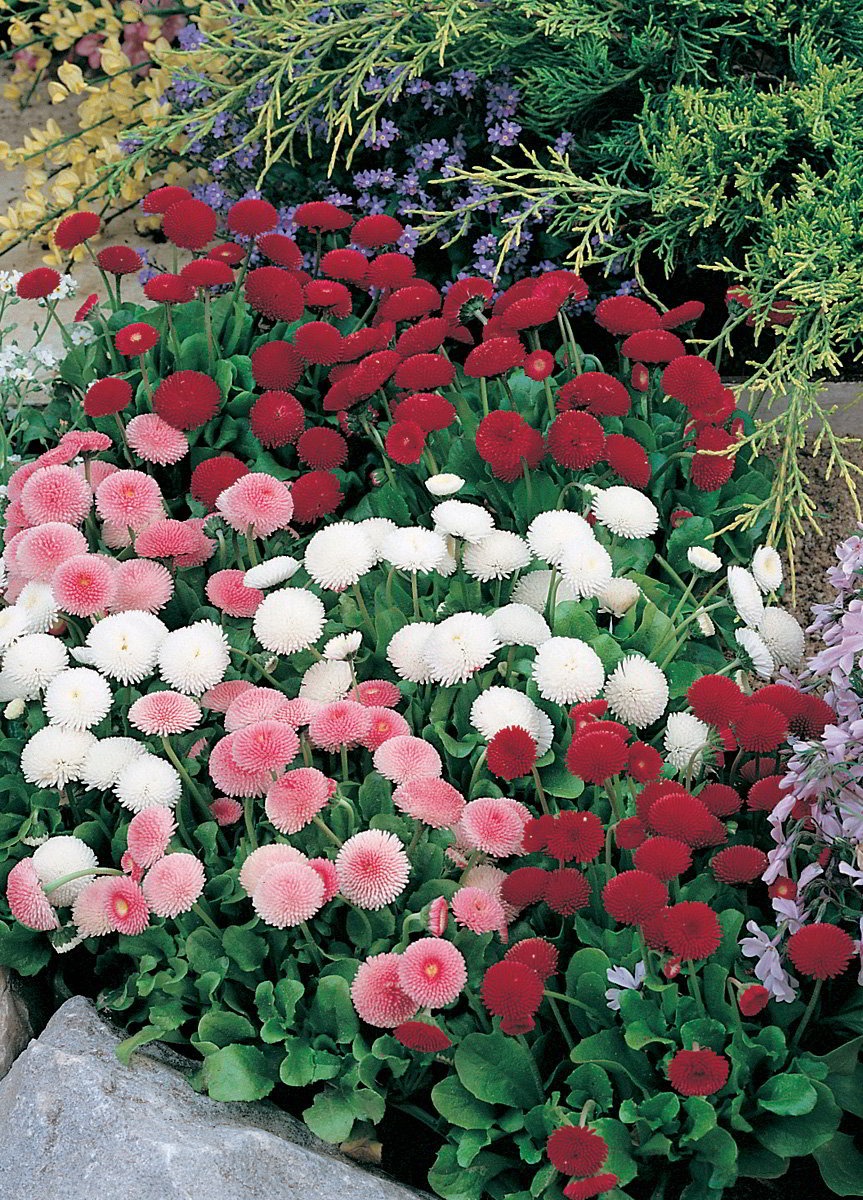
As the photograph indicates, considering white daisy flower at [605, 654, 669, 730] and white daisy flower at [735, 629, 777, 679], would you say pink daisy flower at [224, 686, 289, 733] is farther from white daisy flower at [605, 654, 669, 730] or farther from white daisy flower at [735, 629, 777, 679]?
white daisy flower at [735, 629, 777, 679]

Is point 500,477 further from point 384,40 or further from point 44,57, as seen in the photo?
point 44,57

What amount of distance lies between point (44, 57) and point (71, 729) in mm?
3666

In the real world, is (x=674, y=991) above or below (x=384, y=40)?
below

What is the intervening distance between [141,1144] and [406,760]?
0.63 meters

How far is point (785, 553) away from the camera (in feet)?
9.43

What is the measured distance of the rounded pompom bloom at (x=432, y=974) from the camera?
158cm

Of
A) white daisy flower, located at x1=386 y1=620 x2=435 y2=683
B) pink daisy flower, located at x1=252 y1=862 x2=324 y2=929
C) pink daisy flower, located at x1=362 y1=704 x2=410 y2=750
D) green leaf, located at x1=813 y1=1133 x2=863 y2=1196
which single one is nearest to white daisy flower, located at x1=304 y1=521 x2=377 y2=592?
white daisy flower, located at x1=386 y1=620 x2=435 y2=683

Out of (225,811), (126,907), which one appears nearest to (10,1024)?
(126,907)

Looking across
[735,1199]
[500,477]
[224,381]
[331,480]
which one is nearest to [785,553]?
[500,477]

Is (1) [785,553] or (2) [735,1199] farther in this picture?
(1) [785,553]

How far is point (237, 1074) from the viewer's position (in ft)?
5.57

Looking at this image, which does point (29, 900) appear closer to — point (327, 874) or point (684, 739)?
point (327, 874)

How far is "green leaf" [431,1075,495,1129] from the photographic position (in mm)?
1650

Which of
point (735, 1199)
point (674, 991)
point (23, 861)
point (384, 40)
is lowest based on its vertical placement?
point (735, 1199)
